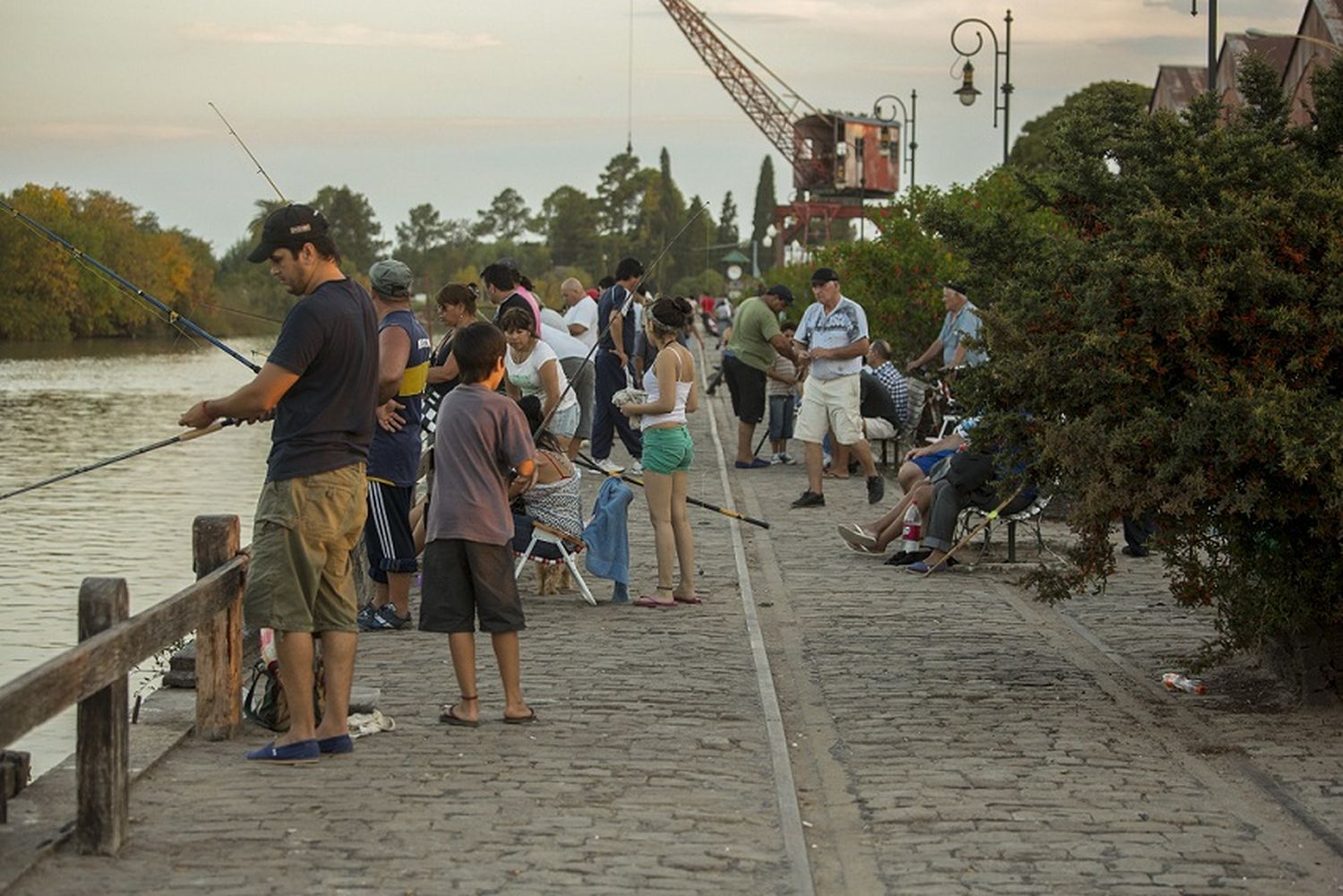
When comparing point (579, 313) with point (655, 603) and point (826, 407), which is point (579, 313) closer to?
point (826, 407)

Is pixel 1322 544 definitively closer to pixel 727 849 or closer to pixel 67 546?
pixel 727 849

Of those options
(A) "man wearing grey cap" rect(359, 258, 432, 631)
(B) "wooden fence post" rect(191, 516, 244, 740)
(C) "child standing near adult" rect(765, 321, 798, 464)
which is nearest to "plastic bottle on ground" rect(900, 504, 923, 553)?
(A) "man wearing grey cap" rect(359, 258, 432, 631)

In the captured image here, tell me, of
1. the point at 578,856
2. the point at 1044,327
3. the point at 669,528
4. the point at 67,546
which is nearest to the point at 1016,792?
the point at 578,856

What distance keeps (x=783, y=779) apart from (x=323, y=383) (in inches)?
90.9

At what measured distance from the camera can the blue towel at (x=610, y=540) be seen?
482 inches

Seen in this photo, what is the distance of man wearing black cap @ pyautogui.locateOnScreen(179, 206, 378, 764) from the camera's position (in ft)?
25.3

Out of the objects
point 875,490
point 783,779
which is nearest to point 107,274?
point 783,779

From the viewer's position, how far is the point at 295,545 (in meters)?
7.77

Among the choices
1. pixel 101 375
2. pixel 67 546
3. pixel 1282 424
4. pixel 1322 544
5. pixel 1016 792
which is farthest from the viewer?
pixel 101 375

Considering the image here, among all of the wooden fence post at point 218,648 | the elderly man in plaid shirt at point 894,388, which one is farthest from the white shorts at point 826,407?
the wooden fence post at point 218,648

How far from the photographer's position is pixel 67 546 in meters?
19.2

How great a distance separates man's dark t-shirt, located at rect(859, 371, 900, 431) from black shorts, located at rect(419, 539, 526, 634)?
1180cm

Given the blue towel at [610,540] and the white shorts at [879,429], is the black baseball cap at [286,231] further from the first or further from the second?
the white shorts at [879,429]

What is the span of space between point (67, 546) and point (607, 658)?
33.6 ft
